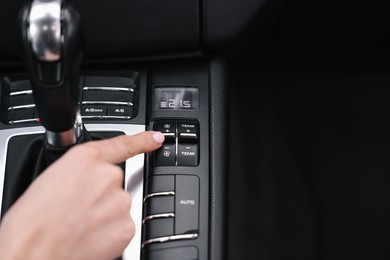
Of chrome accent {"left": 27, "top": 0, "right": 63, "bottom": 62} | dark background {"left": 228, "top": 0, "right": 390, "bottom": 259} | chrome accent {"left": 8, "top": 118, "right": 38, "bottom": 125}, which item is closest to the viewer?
chrome accent {"left": 27, "top": 0, "right": 63, "bottom": 62}

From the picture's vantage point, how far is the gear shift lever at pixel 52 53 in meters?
0.46

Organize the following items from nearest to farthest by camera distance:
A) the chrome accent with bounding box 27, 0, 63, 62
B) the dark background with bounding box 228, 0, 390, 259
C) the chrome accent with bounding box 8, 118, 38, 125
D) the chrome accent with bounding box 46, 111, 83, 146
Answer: the chrome accent with bounding box 27, 0, 63, 62 → the chrome accent with bounding box 46, 111, 83, 146 → the chrome accent with bounding box 8, 118, 38, 125 → the dark background with bounding box 228, 0, 390, 259

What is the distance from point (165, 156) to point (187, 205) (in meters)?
0.06

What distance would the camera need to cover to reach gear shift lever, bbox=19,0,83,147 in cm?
46

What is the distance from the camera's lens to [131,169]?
0.64 metres

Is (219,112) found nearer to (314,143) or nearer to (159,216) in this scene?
(159,216)

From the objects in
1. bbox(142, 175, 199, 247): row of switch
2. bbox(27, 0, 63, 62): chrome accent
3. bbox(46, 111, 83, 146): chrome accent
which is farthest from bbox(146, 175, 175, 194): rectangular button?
bbox(27, 0, 63, 62): chrome accent

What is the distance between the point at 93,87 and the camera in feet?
2.27

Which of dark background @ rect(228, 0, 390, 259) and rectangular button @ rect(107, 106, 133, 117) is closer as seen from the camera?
rectangular button @ rect(107, 106, 133, 117)

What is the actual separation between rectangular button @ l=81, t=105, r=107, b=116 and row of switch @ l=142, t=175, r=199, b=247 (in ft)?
0.35

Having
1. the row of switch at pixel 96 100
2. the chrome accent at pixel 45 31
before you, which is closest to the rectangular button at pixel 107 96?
the row of switch at pixel 96 100

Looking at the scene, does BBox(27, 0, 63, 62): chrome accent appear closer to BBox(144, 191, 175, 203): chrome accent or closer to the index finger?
the index finger

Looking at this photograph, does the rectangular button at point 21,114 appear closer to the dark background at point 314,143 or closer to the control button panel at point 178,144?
the control button panel at point 178,144

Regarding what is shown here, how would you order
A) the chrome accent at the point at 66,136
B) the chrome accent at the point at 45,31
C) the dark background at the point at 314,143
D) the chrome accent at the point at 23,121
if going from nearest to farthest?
the chrome accent at the point at 45,31 < the chrome accent at the point at 66,136 < the chrome accent at the point at 23,121 < the dark background at the point at 314,143
